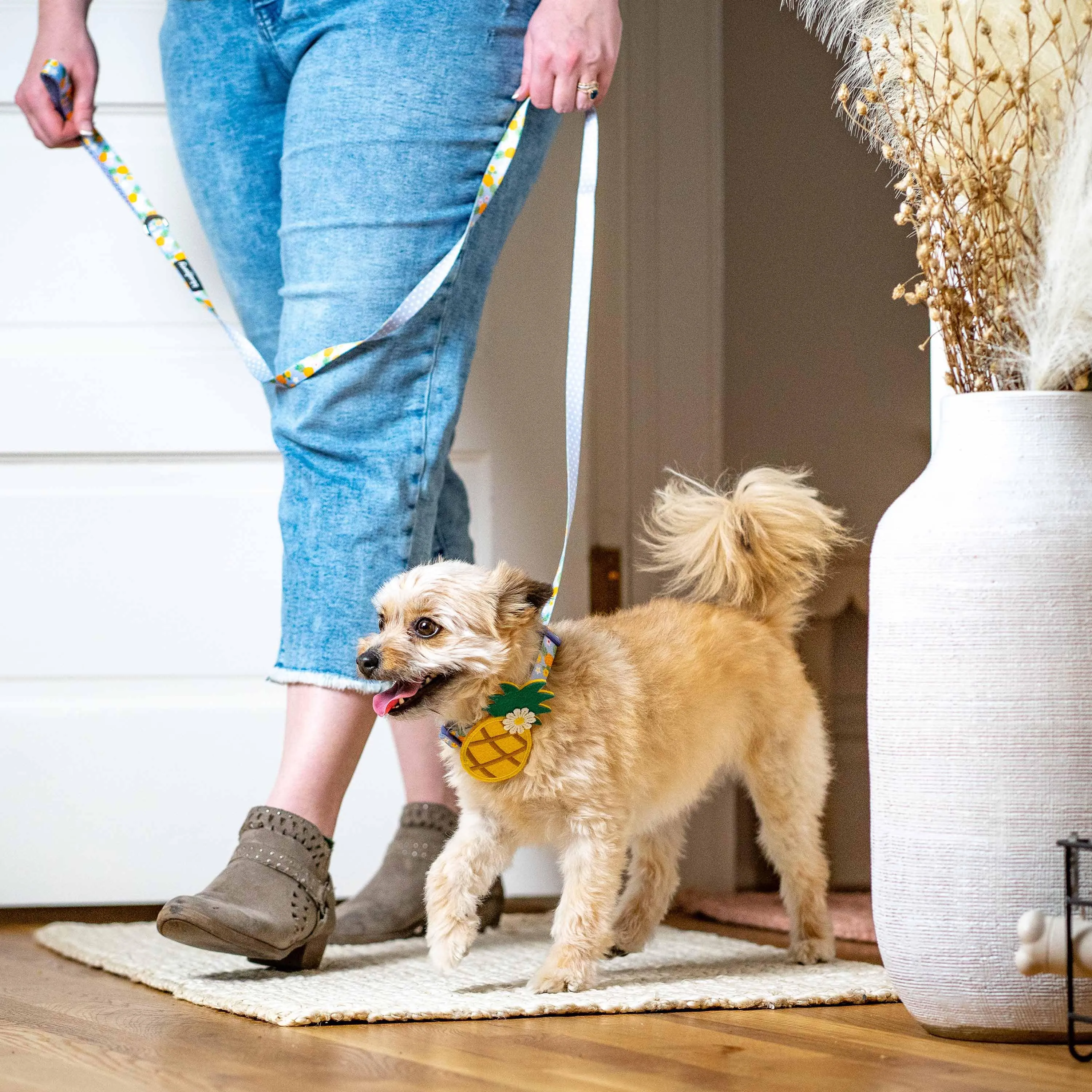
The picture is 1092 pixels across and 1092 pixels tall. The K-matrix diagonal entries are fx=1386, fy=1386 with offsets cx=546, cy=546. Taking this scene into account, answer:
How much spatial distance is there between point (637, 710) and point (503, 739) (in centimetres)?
17

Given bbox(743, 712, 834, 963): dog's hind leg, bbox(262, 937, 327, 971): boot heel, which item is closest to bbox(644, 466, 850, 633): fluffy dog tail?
bbox(743, 712, 834, 963): dog's hind leg

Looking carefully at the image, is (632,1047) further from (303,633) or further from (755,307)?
(755,307)

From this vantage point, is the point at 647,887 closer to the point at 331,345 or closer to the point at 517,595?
the point at 517,595

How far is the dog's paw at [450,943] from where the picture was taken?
1508mm

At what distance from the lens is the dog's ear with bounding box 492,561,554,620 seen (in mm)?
1526

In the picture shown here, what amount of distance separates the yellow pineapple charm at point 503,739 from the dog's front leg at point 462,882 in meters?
0.08

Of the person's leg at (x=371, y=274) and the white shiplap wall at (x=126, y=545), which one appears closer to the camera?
the person's leg at (x=371, y=274)

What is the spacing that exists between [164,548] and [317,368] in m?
0.74

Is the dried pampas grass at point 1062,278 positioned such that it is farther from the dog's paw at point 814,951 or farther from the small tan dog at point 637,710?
the dog's paw at point 814,951

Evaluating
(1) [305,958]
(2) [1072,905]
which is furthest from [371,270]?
(2) [1072,905]

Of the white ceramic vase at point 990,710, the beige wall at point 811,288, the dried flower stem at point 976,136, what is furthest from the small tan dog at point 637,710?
the beige wall at point 811,288

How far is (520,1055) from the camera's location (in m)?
1.23

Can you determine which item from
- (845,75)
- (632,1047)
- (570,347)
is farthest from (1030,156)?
(632,1047)

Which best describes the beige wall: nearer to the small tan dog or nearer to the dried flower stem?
the small tan dog
